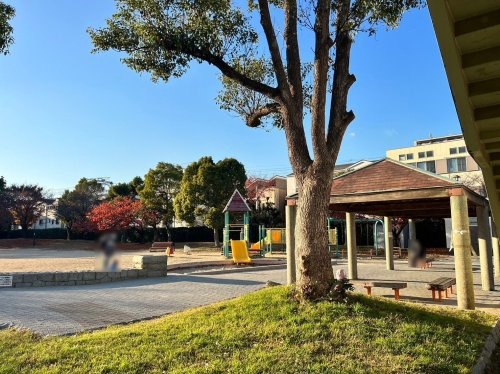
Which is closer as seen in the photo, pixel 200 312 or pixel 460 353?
pixel 460 353

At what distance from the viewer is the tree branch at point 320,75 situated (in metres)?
6.82

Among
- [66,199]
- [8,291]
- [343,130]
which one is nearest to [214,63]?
[343,130]

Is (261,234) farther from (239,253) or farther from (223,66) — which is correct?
(223,66)

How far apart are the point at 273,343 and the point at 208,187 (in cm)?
2986

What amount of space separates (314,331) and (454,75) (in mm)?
3405

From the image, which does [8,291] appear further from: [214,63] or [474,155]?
[474,155]

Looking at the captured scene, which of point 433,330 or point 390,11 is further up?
point 390,11

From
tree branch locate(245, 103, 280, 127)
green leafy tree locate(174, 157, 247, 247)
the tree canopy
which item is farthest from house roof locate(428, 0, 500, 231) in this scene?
the tree canopy

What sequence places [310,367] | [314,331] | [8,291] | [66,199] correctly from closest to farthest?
[310,367], [314,331], [8,291], [66,199]

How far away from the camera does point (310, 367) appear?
459 cm

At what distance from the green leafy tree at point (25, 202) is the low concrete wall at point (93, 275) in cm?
3843

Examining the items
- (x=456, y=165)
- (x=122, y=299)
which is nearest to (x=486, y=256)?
(x=122, y=299)

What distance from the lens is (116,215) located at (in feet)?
128

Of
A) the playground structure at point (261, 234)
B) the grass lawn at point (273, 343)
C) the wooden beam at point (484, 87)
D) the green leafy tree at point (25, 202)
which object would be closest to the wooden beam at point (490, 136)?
the wooden beam at point (484, 87)
